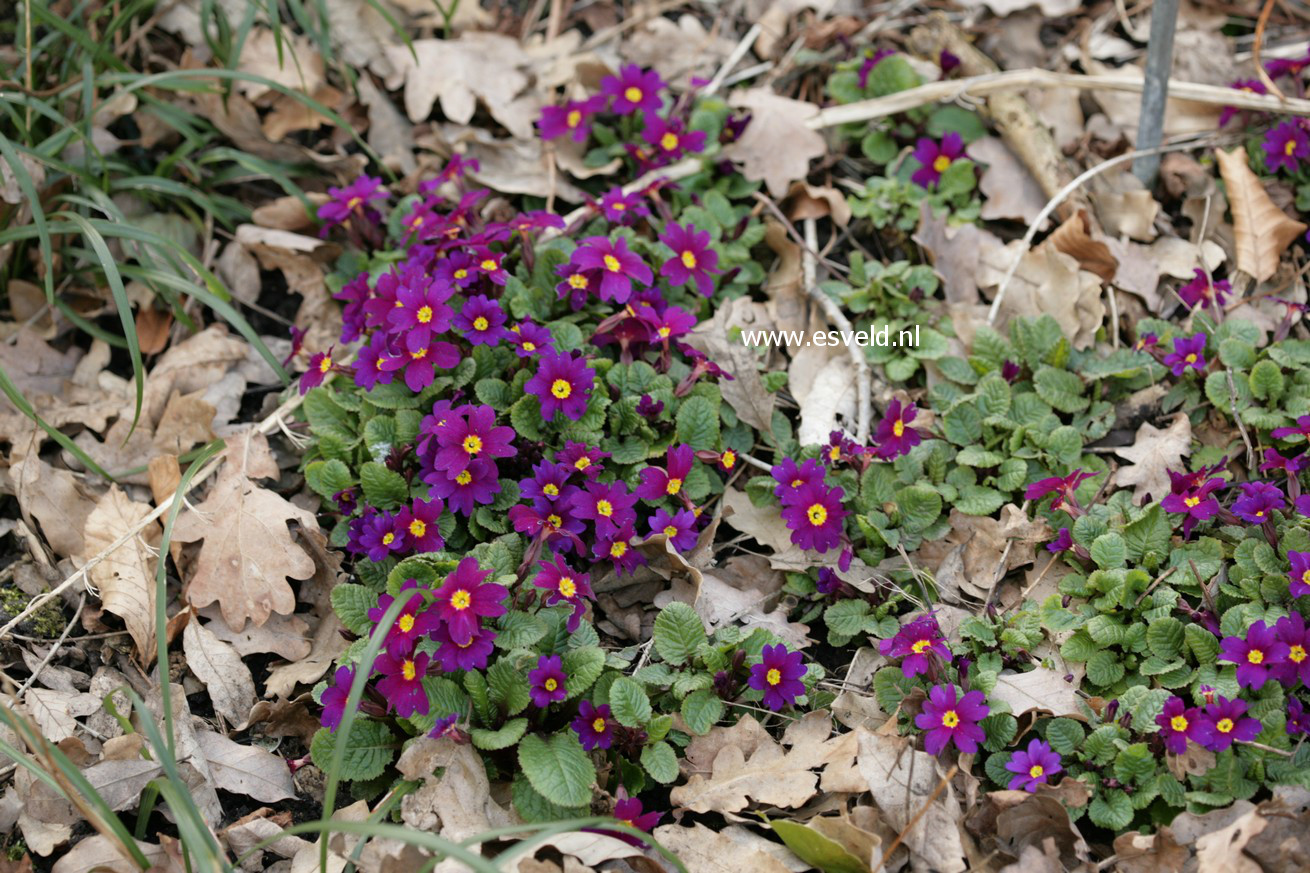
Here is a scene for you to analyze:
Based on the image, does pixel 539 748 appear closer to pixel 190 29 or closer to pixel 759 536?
pixel 759 536

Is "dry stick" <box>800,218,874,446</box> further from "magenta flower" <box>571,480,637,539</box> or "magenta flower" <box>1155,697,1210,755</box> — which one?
"magenta flower" <box>1155,697,1210,755</box>

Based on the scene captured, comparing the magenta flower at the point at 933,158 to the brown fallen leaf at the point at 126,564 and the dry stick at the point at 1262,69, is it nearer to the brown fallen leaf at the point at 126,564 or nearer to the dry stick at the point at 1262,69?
the dry stick at the point at 1262,69

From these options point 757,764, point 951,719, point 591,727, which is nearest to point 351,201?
point 591,727

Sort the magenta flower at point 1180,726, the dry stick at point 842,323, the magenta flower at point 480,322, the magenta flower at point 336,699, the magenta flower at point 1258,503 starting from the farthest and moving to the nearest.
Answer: the dry stick at point 842,323
the magenta flower at point 480,322
the magenta flower at point 1258,503
the magenta flower at point 336,699
the magenta flower at point 1180,726

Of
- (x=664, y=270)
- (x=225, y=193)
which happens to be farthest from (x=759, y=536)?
(x=225, y=193)

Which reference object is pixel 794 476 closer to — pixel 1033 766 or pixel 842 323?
pixel 842 323

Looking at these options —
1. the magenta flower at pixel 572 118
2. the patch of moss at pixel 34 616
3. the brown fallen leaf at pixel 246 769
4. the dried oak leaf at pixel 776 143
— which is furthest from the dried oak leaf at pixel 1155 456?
the patch of moss at pixel 34 616
